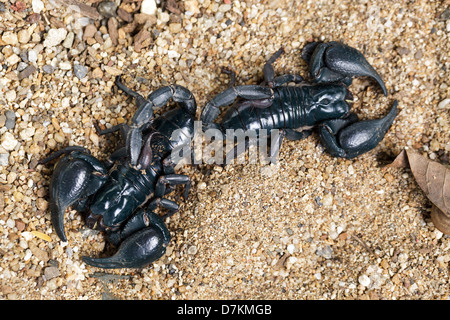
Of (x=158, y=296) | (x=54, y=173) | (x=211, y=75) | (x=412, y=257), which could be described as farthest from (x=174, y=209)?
(x=412, y=257)

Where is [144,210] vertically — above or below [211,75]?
below

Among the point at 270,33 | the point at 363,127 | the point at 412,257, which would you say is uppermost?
the point at 270,33

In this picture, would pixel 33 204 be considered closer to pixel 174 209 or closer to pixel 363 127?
pixel 174 209

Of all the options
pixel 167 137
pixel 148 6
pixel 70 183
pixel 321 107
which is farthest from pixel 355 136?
pixel 70 183

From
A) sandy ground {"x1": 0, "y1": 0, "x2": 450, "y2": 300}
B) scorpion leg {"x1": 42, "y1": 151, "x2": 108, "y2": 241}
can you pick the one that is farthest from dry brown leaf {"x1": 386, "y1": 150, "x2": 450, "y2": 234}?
scorpion leg {"x1": 42, "y1": 151, "x2": 108, "y2": 241}

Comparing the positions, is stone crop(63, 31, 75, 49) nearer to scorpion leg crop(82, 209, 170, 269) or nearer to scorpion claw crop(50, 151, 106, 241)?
scorpion claw crop(50, 151, 106, 241)
